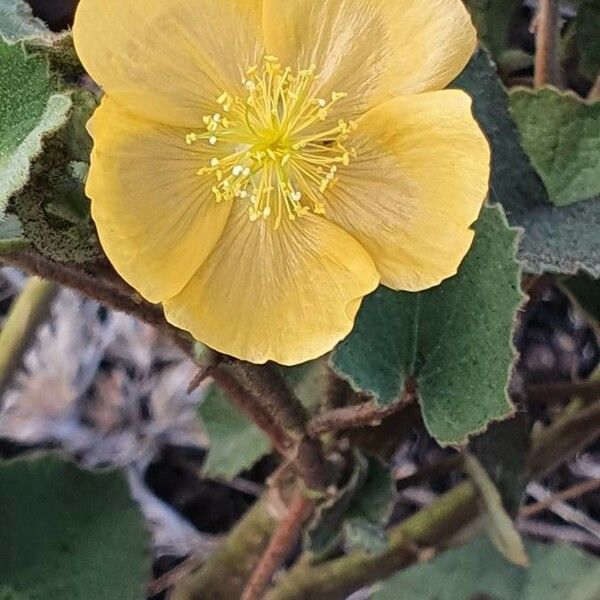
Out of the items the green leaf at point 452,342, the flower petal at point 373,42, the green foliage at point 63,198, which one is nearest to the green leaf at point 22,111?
the green foliage at point 63,198

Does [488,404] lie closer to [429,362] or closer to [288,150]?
[429,362]

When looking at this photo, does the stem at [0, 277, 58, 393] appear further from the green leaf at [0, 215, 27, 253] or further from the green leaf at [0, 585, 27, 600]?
the green leaf at [0, 215, 27, 253]

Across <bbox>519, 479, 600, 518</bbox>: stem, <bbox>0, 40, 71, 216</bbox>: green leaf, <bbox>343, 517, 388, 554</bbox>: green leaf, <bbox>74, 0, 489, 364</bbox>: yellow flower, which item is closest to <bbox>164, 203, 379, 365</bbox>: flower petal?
<bbox>74, 0, 489, 364</bbox>: yellow flower

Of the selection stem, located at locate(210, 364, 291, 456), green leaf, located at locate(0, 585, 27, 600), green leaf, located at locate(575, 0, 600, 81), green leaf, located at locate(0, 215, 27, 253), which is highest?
green leaf, located at locate(0, 215, 27, 253)

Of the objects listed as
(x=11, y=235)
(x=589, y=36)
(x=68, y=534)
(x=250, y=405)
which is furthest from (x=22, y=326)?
(x=589, y=36)

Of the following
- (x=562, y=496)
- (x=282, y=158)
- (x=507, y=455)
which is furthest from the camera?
(x=562, y=496)

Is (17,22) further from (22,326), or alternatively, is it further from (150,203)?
(22,326)

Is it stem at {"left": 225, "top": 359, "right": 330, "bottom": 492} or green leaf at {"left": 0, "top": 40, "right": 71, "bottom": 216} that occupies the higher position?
green leaf at {"left": 0, "top": 40, "right": 71, "bottom": 216}

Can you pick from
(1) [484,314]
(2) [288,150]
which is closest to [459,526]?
(1) [484,314]
